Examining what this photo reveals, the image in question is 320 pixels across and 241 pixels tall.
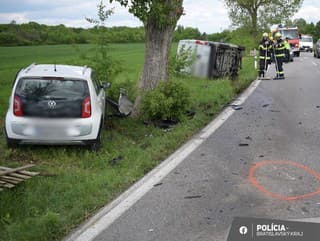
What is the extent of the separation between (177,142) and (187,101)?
1.72 meters

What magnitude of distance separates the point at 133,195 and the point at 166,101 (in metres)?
3.80

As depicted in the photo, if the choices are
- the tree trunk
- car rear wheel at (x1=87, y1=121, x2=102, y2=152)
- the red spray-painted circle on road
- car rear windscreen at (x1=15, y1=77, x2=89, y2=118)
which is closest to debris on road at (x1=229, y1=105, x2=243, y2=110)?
the tree trunk

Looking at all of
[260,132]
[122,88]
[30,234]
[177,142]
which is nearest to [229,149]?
[177,142]

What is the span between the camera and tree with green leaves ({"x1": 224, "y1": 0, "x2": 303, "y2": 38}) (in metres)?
44.7

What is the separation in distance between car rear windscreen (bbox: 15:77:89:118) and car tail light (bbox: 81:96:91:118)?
2.0 inches

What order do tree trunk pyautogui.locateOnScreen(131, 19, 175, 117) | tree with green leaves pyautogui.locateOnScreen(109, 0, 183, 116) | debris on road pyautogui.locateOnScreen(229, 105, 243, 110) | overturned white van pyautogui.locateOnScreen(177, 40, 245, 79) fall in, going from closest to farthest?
tree with green leaves pyautogui.locateOnScreen(109, 0, 183, 116)
tree trunk pyautogui.locateOnScreen(131, 19, 175, 117)
debris on road pyautogui.locateOnScreen(229, 105, 243, 110)
overturned white van pyautogui.locateOnScreen(177, 40, 245, 79)

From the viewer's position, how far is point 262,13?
4522 centimetres

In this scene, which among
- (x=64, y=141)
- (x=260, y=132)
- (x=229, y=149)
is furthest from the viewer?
(x=260, y=132)

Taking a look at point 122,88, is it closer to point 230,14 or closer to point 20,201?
point 20,201

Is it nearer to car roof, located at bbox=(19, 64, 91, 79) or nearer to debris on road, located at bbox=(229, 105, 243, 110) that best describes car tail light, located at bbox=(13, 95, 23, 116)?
car roof, located at bbox=(19, 64, 91, 79)

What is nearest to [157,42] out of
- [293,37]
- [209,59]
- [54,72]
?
[54,72]

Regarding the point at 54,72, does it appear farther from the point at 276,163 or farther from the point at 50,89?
the point at 276,163

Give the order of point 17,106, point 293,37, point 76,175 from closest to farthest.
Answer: point 76,175, point 17,106, point 293,37

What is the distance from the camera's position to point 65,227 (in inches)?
174
